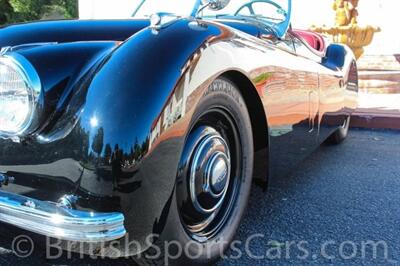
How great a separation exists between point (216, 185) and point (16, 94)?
0.84m

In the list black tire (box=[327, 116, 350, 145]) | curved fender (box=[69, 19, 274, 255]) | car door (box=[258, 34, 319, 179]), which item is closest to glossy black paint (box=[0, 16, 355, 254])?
curved fender (box=[69, 19, 274, 255])

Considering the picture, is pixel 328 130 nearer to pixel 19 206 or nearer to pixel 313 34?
pixel 313 34

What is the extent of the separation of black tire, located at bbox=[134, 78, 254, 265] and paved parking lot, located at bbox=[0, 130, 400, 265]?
16 centimetres

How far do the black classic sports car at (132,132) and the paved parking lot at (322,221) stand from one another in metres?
0.23

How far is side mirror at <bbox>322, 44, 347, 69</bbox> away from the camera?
11.6ft

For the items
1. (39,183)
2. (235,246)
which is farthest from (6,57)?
(235,246)

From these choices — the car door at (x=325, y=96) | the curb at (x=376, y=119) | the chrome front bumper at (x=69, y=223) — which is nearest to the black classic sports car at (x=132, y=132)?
the chrome front bumper at (x=69, y=223)

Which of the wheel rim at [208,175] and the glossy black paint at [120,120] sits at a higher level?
the glossy black paint at [120,120]

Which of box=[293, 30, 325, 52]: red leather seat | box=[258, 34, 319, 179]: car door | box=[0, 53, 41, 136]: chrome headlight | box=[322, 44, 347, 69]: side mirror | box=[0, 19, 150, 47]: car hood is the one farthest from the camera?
box=[293, 30, 325, 52]: red leather seat

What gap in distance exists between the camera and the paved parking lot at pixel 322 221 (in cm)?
203

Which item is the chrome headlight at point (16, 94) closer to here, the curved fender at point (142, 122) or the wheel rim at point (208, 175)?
the curved fender at point (142, 122)

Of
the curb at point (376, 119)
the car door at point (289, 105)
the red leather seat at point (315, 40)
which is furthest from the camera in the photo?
the curb at point (376, 119)

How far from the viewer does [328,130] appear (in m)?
3.32

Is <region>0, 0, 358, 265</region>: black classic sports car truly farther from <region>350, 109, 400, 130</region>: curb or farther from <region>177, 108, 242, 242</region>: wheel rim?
<region>350, 109, 400, 130</region>: curb
